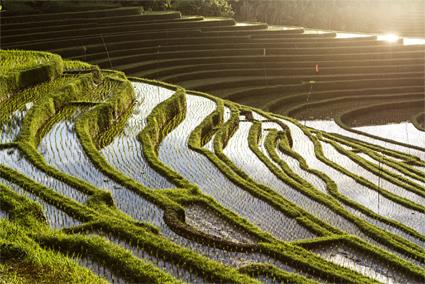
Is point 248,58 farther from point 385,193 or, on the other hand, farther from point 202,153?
point 385,193

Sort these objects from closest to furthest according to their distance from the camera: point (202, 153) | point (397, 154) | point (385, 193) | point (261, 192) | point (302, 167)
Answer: point (261, 192) → point (385, 193) → point (202, 153) → point (302, 167) → point (397, 154)

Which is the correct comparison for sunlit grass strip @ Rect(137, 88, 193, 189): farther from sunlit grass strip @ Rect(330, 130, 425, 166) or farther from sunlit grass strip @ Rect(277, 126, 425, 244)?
sunlit grass strip @ Rect(330, 130, 425, 166)

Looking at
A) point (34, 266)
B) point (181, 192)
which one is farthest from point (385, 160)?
point (34, 266)

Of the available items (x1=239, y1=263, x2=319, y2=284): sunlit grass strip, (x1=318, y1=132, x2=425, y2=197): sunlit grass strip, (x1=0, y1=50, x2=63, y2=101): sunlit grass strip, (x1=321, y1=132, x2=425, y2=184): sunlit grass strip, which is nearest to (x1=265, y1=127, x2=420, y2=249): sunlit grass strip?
(x1=318, y1=132, x2=425, y2=197): sunlit grass strip

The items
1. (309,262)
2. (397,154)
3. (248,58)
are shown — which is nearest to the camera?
(309,262)

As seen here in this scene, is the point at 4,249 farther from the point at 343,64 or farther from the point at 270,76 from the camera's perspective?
the point at 343,64

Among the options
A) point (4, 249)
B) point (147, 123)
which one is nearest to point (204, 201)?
point (4, 249)

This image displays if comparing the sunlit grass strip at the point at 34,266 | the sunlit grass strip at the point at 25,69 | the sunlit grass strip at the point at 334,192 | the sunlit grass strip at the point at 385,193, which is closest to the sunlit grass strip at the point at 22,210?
the sunlit grass strip at the point at 34,266

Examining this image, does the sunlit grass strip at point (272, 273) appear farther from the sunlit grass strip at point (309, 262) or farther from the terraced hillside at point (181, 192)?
the sunlit grass strip at point (309, 262)
